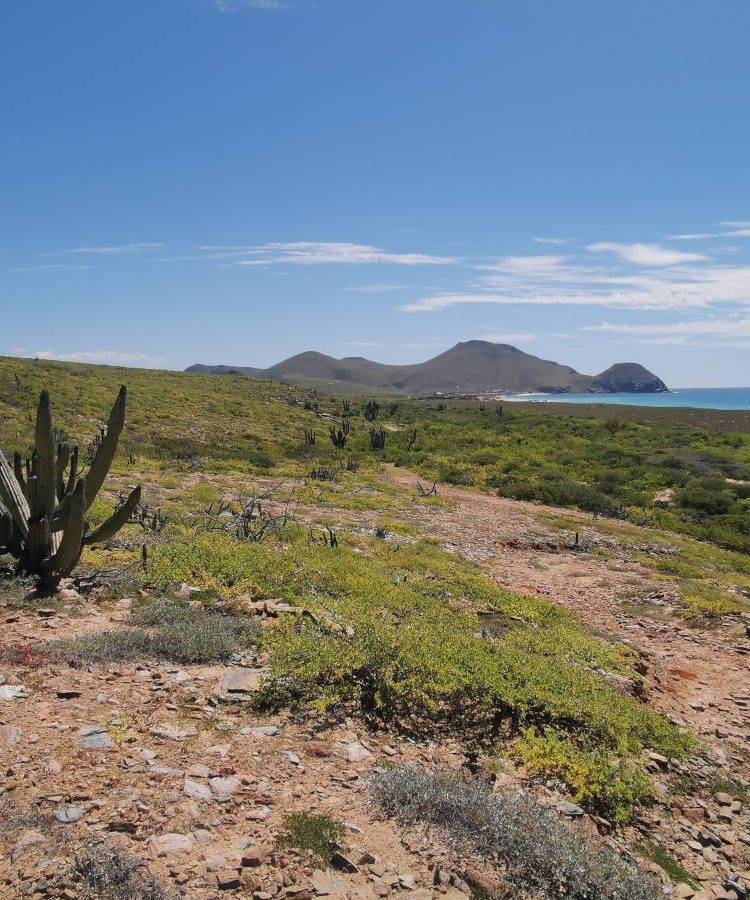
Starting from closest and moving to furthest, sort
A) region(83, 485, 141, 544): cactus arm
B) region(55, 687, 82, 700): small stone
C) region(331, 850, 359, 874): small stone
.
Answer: region(331, 850, 359, 874): small stone
region(55, 687, 82, 700): small stone
region(83, 485, 141, 544): cactus arm

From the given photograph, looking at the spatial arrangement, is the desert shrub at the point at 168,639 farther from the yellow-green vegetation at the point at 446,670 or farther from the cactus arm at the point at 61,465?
the cactus arm at the point at 61,465

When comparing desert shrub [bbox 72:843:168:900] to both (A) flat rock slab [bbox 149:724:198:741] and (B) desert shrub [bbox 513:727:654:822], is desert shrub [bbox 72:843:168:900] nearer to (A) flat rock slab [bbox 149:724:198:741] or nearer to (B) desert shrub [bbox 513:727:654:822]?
(A) flat rock slab [bbox 149:724:198:741]

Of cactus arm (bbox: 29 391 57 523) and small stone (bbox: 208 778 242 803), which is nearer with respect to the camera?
small stone (bbox: 208 778 242 803)

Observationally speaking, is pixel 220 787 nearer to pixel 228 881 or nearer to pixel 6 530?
Answer: pixel 228 881

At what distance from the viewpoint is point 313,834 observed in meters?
3.67

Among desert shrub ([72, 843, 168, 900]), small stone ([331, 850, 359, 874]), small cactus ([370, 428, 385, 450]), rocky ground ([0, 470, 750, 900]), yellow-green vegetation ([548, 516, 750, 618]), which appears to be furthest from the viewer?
small cactus ([370, 428, 385, 450])

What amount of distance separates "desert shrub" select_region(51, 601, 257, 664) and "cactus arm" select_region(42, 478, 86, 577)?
132cm

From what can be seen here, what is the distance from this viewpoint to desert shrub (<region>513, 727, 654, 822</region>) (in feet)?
14.8

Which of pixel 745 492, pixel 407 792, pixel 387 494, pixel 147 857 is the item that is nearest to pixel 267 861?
pixel 147 857

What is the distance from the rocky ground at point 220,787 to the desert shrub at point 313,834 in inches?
2.6

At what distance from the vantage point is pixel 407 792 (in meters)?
4.10

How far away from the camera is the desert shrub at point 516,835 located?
11.5ft

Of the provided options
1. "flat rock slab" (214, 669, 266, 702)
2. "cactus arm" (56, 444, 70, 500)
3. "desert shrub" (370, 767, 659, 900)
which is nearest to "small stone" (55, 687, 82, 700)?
"flat rock slab" (214, 669, 266, 702)

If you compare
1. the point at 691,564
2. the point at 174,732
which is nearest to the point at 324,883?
the point at 174,732
